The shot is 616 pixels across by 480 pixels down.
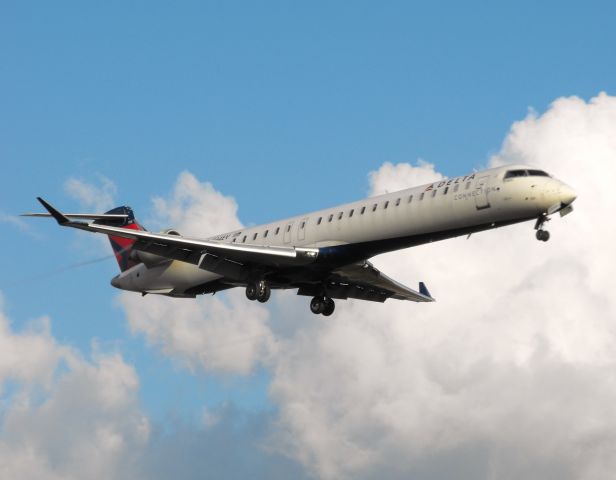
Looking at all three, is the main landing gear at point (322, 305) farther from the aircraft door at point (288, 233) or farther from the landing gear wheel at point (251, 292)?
the aircraft door at point (288, 233)

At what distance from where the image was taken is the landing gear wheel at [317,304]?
4059 centimetres

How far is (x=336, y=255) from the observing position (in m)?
35.6

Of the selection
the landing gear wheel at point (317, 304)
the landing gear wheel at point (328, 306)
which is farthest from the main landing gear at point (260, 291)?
the landing gear wheel at point (328, 306)

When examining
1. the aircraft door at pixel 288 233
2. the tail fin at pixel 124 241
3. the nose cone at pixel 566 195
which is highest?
the tail fin at pixel 124 241

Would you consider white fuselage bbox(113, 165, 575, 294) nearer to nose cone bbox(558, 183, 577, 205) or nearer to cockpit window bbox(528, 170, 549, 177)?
nose cone bbox(558, 183, 577, 205)

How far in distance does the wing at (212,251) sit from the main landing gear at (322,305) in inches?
153

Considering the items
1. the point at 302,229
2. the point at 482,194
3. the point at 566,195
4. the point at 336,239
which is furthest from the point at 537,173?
the point at 302,229

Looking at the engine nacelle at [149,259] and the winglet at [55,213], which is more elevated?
the engine nacelle at [149,259]

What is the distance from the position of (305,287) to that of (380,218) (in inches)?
258

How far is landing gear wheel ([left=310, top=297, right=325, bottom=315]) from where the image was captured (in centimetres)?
4059

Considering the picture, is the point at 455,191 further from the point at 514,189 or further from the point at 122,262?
the point at 122,262

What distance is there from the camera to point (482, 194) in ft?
108

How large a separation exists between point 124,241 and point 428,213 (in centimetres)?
1531

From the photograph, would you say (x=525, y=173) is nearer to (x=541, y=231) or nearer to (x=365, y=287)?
(x=541, y=231)
